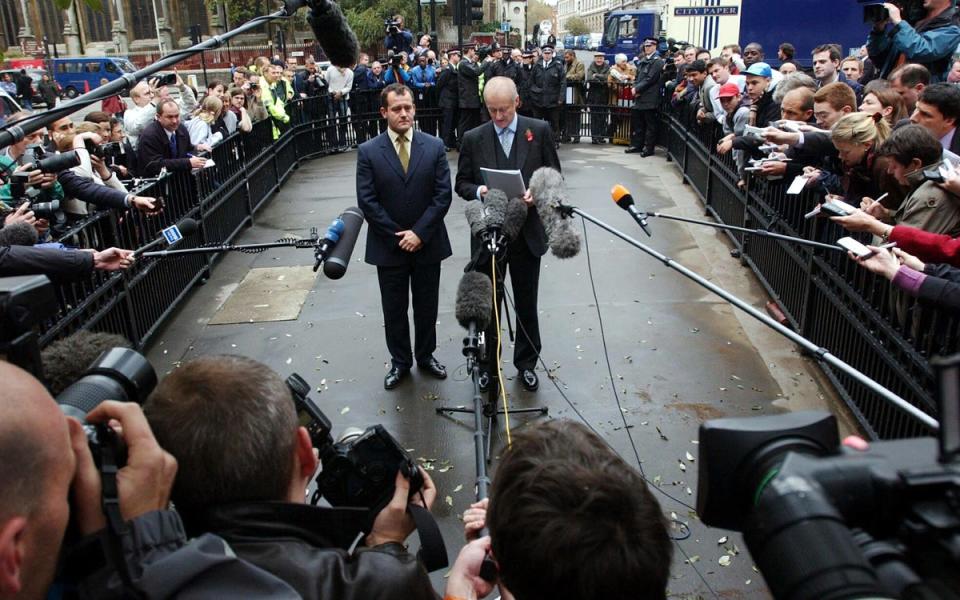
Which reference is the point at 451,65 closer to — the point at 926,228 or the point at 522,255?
the point at 522,255

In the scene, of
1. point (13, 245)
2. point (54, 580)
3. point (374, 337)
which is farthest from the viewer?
point (374, 337)

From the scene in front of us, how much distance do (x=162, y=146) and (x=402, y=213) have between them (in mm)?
3750

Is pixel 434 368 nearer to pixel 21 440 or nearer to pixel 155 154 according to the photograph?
pixel 155 154

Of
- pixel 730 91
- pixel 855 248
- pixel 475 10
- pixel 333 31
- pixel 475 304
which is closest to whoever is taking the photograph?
pixel 333 31

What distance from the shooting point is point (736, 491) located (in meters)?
1.46

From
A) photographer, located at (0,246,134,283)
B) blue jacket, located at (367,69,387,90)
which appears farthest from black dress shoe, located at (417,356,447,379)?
blue jacket, located at (367,69,387,90)

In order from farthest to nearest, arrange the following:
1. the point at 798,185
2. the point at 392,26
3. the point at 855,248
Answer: the point at 392,26 → the point at 798,185 → the point at 855,248

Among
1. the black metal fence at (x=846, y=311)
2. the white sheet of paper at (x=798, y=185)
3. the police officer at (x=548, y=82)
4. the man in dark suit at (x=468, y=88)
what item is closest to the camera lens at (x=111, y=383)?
the black metal fence at (x=846, y=311)

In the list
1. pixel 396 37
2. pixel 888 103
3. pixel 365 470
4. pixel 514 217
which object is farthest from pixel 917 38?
pixel 396 37

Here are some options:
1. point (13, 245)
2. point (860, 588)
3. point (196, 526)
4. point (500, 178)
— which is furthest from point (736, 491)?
point (13, 245)

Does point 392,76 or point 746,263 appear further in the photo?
point 392,76

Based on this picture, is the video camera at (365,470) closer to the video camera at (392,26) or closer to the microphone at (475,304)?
the microphone at (475,304)

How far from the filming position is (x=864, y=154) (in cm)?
512

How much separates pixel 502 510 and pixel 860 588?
73 cm
